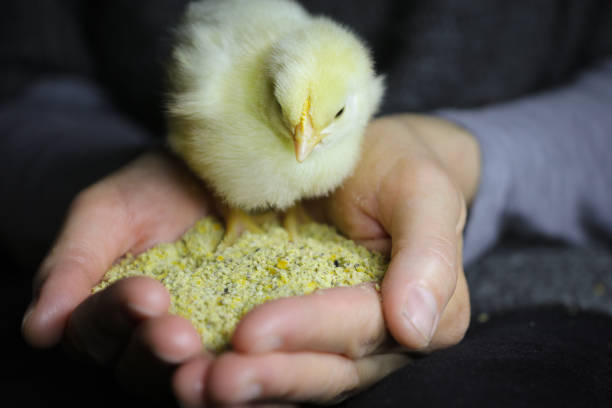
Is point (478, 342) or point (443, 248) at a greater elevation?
point (443, 248)

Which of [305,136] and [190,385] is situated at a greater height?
[305,136]

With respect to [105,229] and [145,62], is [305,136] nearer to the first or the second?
[105,229]

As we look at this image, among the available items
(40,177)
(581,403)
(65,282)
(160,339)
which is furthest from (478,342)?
(40,177)

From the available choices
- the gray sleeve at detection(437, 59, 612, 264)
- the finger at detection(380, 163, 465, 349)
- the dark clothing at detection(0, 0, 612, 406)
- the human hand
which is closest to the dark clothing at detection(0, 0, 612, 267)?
the dark clothing at detection(0, 0, 612, 406)

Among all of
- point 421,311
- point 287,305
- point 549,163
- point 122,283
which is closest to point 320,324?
point 287,305

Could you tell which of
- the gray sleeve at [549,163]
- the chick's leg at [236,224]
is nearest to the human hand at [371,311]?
the chick's leg at [236,224]

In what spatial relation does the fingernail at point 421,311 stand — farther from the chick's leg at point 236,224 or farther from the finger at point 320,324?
the chick's leg at point 236,224

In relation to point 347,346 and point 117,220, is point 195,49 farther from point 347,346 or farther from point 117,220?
point 347,346
